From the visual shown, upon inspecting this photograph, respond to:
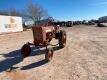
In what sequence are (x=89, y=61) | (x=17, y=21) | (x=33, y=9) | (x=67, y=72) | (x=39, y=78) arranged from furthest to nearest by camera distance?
1. (x=33, y=9)
2. (x=17, y=21)
3. (x=89, y=61)
4. (x=67, y=72)
5. (x=39, y=78)

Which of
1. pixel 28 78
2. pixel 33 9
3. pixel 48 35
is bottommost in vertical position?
pixel 28 78

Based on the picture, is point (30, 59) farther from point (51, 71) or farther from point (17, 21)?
point (17, 21)

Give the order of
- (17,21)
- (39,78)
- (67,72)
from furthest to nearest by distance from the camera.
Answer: (17,21), (67,72), (39,78)

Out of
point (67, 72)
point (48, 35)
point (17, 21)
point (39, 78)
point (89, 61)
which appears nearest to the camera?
point (39, 78)

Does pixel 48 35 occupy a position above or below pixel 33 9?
below

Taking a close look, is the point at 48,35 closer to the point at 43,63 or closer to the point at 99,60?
the point at 43,63

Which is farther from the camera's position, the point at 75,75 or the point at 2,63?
the point at 2,63

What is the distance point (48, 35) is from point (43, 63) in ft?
7.95

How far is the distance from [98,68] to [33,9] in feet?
204

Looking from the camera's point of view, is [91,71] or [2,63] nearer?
[91,71]

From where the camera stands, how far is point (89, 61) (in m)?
7.92

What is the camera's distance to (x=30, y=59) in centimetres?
880

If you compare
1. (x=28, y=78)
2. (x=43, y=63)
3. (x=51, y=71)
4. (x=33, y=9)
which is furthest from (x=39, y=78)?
(x=33, y=9)

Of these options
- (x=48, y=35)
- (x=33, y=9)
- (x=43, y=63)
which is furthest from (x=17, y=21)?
(x=33, y=9)
